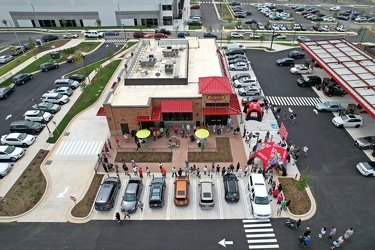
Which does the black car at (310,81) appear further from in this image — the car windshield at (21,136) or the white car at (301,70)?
the car windshield at (21,136)

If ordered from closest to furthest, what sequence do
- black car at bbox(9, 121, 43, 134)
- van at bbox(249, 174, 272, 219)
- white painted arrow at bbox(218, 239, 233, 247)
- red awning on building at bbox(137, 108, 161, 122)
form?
white painted arrow at bbox(218, 239, 233, 247)
van at bbox(249, 174, 272, 219)
red awning on building at bbox(137, 108, 161, 122)
black car at bbox(9, 121, 43, 134)

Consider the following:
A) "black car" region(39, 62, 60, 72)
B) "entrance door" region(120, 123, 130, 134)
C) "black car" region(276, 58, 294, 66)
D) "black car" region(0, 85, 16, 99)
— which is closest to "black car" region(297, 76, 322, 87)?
"black car" region(276, 58, 294, 66)

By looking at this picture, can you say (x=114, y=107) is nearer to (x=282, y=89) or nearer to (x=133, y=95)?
(x=133, y=95)

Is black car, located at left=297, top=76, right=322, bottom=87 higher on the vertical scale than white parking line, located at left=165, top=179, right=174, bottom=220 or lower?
higher

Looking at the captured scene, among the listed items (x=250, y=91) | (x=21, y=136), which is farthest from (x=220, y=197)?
(x=21, y=136)

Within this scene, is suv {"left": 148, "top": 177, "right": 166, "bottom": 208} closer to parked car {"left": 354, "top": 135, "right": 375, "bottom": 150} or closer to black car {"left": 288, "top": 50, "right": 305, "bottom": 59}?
parked car {"left": 354, "top": 135, "right": 375, "bottom": 150}

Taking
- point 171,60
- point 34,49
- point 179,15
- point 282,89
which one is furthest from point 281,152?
point 179,15
